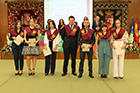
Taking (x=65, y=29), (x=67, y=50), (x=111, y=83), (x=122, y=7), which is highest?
(x=122, y=7)

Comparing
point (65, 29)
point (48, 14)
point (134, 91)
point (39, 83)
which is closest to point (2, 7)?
point (48, 14)

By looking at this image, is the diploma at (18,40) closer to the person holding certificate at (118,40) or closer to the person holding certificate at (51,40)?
the person holding certificate at (51,40)

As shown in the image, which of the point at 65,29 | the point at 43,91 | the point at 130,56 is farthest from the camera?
the point at 130,56

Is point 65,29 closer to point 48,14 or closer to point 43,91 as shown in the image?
point 43,91

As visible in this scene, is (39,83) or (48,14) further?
(48,14)

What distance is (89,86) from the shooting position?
2.82 metres

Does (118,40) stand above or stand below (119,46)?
above

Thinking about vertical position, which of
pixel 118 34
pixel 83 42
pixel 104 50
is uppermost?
pixel 118 34

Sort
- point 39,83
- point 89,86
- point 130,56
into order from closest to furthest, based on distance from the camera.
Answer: point 89,86
point 39,83
point 130,56

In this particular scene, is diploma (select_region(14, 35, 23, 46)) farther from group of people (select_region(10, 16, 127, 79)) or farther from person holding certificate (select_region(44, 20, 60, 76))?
person holding certificate (select_region(44, 20, 60, 76))

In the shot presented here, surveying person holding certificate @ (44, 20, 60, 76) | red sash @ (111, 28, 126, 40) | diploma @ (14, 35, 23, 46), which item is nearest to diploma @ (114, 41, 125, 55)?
red sash @ (111, 28, 126, 40)

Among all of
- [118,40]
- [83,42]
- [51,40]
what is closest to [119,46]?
[118,40]

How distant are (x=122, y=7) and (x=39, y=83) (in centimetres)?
702

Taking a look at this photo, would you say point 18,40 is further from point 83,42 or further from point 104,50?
point 104,50
